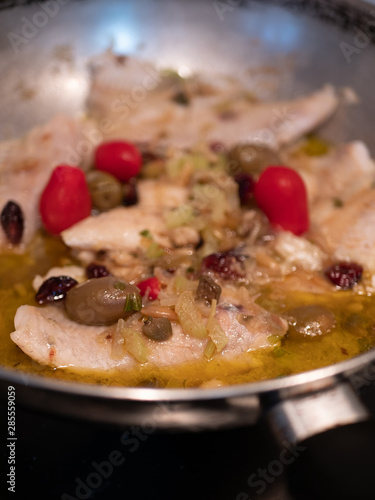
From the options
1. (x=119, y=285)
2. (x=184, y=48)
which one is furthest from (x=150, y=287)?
(x=184, y=48)

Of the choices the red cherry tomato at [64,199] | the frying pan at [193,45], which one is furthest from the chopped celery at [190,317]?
the frying pan at [193,45]

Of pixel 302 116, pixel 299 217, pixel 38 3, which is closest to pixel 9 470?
pixel 299 217

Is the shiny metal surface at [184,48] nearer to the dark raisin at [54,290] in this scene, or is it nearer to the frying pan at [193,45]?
the frying pan at [193,45]

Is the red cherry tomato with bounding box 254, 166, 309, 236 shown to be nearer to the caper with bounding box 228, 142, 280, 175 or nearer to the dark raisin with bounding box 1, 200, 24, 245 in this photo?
the caper with bounding box 228, 142, 280, 175

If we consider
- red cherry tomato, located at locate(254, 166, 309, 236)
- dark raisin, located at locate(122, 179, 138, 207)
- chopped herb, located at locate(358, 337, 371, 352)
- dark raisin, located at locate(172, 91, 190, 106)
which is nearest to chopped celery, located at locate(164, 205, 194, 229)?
dark raisin, located at locate(122, 179, 138, 207)

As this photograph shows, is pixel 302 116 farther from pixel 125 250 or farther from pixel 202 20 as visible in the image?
pixel 125 250

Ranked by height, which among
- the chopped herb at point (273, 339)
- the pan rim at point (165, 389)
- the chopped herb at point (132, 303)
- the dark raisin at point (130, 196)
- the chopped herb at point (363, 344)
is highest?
the pan rim at point (165, 389)
